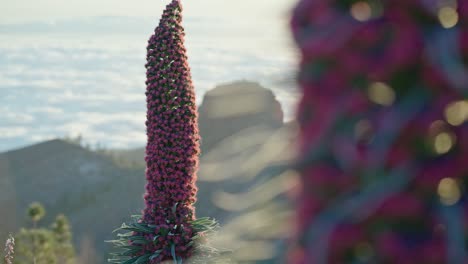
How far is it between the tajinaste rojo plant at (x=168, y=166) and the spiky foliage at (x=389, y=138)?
755 centimetres

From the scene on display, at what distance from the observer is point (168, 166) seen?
30.3 feet

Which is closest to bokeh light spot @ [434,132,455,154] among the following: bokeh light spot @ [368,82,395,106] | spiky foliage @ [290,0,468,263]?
spiky foliage @ [290,0,468,263]

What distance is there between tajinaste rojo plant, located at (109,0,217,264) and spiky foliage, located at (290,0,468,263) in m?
7.55

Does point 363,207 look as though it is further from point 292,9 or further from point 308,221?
point 292,9

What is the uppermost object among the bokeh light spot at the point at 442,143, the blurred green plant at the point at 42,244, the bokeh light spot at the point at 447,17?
the blurred green plant at the point at 42,244

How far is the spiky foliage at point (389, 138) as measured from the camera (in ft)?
5.28

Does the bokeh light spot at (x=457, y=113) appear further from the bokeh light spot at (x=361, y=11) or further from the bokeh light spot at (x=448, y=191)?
the bokeh light spot at (x=361, y=11)

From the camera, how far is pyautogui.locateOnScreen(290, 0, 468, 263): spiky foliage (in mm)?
1610

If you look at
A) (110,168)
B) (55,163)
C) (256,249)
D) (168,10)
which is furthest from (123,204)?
(256,249)

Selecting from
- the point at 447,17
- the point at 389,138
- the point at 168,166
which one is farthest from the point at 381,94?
the point at 168,166

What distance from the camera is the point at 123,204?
151 ft

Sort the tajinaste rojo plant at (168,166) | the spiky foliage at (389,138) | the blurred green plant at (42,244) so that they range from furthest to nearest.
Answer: the blurred green plant at (42,244) < the tajinaste rojo plant at (168,166) < the spiky foliage at (389,138)

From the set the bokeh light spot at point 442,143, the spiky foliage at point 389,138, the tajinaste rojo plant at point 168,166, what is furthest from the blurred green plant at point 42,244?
the bokeh light spot at point 442,143

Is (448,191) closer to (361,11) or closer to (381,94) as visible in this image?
(381,94)
